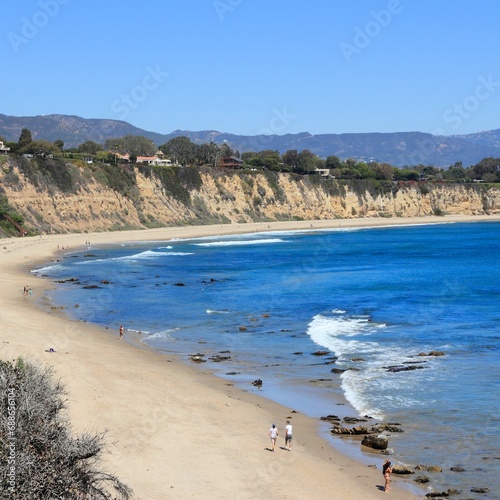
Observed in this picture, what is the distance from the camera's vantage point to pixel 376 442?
19.8m

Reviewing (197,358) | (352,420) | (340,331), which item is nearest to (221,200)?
(340,331)

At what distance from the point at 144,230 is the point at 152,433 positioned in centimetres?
8923

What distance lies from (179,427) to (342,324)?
19097 mm

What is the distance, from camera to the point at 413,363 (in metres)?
29.2

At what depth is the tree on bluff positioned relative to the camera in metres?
11.4

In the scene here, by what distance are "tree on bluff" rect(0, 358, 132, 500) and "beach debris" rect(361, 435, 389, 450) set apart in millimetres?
7906

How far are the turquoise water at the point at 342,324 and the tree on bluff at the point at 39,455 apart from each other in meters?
8.60

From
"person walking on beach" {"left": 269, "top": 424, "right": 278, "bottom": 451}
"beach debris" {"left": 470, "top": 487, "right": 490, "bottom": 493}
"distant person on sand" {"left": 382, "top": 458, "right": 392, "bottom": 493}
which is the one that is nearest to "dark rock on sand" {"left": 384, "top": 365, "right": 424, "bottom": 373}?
"person walking on beach" {"left": 269, "top": 424, "right": 278, "bottom": 451}

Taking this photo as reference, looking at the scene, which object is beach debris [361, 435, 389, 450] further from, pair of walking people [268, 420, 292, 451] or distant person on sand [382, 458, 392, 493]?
distant person on sand [382, 458, 392, 493]

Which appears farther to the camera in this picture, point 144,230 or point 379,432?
point 144,230

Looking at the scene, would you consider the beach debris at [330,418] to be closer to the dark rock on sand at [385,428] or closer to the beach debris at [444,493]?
the dark rock on sand at [385,428]

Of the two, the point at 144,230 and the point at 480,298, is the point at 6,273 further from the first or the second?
the point at 144,230

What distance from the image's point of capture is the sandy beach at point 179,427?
1677 centimetres

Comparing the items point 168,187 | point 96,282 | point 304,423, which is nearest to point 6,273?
point 96,282
